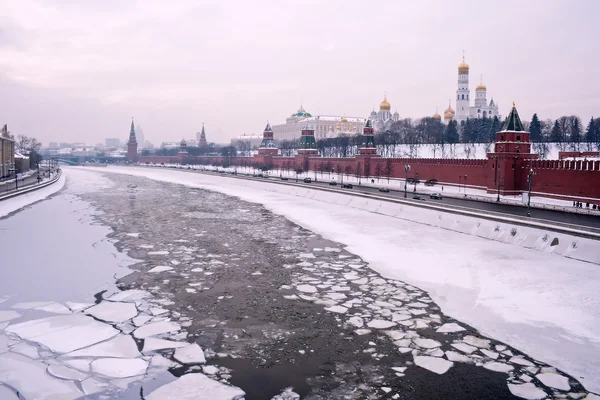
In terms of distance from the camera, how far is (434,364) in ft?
26.5

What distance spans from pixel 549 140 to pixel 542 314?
204 feet

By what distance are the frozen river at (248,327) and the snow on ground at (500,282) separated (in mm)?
117

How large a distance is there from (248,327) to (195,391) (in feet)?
8.78

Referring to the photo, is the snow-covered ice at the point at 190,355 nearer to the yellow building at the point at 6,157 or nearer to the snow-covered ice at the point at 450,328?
the snow-covered ice at the point at 450,328

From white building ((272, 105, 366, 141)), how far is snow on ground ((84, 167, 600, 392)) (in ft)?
332

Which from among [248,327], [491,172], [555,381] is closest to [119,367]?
[248,327]

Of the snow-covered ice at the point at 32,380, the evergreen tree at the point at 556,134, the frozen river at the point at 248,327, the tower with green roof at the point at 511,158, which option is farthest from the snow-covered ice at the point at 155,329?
the evergreen tree at the point at 556,134

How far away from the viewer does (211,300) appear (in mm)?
11281

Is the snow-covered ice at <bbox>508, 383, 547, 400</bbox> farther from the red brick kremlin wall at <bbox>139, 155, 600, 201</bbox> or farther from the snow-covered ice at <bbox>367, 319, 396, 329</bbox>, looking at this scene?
the red brick kremlin wall at <bbox>139, 155, 600, 201</bbox>

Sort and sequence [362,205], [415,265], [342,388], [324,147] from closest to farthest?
[342,388]
[415,265]
[362,205]
[324,147]

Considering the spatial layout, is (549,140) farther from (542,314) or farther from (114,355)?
(114,355)

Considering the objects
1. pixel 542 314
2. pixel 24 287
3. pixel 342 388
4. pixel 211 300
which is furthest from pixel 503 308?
pixel 24 287

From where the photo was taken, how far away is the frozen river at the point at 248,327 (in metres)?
7.26

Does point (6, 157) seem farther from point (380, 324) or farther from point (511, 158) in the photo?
point (380, 324)
